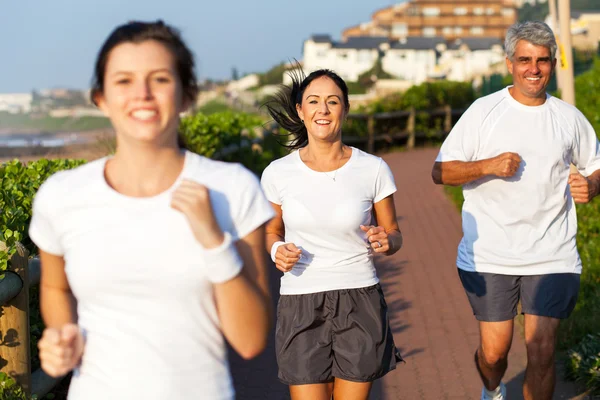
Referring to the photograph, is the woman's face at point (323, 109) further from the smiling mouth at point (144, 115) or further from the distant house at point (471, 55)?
the distant house at point (471, 55)

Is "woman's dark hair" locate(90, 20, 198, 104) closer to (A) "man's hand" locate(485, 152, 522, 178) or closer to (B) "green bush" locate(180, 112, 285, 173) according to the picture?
(A) "man's hand" locate(485, 152, 522, 178)

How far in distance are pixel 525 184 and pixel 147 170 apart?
302cm

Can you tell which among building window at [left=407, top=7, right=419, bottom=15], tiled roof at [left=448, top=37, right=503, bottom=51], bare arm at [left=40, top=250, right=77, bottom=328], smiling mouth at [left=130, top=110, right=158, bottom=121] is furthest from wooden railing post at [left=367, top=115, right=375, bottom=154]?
building window at [left=407, top=7, right=419, bottom=15]

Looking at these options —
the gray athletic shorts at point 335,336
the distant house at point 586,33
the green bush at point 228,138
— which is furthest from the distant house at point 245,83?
the gray athletic shorts at point 335,336

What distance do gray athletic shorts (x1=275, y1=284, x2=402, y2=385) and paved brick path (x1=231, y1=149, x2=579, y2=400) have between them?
192 cm

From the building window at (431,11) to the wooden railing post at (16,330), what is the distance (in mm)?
152969

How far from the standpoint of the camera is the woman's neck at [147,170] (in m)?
2.59

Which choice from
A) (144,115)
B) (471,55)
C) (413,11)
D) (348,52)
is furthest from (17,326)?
(413,11)

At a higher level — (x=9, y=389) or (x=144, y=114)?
Answer: (x=144, y=114)

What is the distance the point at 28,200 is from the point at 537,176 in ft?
9.29

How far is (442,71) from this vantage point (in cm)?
10619

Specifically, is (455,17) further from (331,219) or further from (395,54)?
(331,219)

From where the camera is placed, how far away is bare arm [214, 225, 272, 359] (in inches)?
100.0

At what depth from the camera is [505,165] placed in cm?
496
